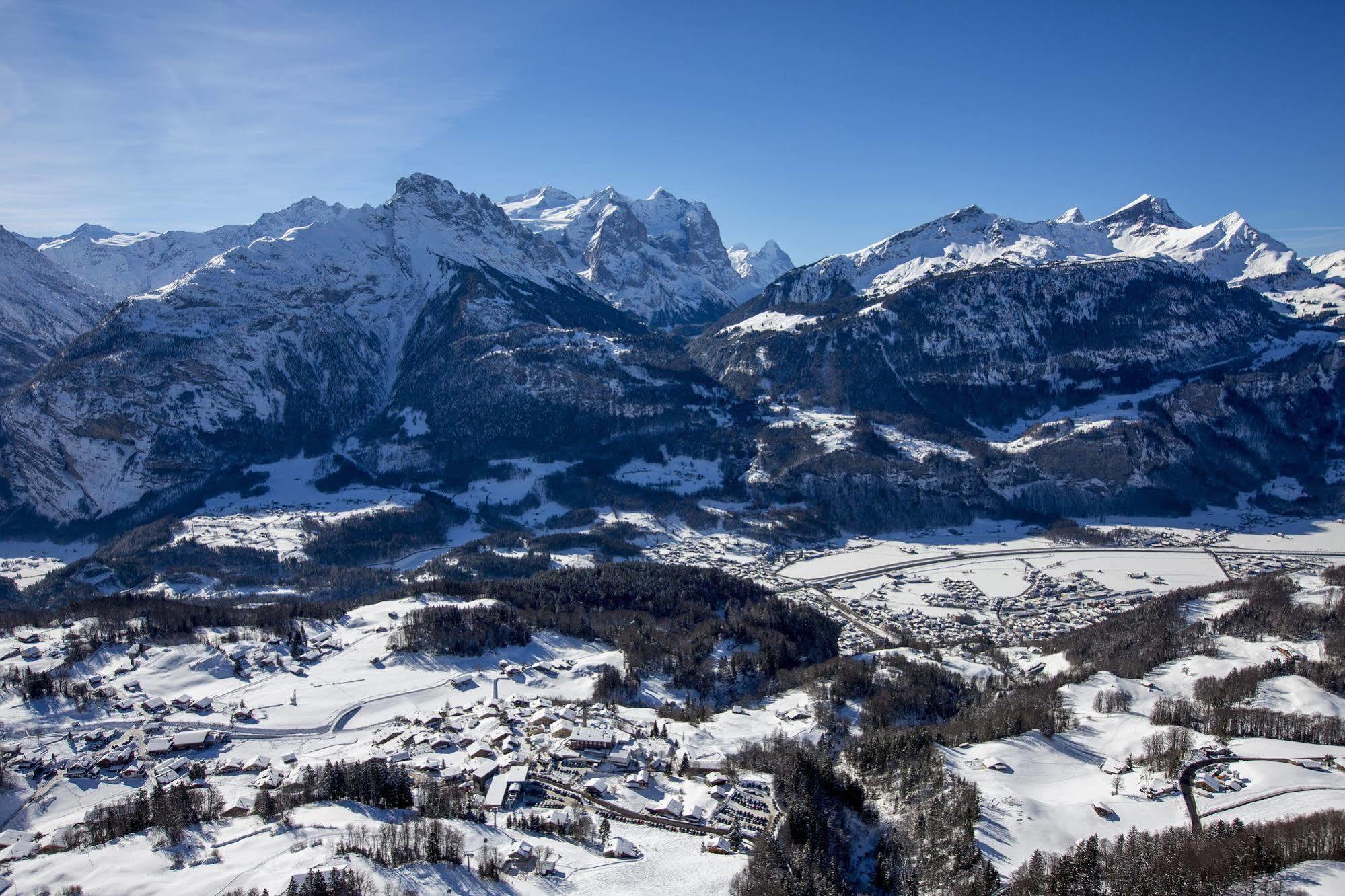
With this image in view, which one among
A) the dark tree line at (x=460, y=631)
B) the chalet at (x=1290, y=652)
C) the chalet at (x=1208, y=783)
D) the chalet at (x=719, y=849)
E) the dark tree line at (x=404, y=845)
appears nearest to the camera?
the dark tree line at (x=404, y=845)

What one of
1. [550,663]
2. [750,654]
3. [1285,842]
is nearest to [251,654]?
[550,663]

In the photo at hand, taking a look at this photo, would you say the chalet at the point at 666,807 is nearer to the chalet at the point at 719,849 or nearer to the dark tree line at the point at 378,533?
the chalet at the point at 719,849

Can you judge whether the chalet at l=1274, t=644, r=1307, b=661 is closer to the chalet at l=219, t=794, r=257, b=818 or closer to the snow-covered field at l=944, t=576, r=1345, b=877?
the snow-covered field at l=944, t=576, r=1345, b=877

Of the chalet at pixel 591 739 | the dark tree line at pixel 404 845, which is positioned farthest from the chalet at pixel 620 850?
the chalet at pixel 591 739

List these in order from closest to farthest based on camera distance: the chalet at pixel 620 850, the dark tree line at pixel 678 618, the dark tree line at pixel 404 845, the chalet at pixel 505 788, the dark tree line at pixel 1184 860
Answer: the dark tree line at pixel 1184 860, the dark tree line at pixel 404 845, the chalet at pixel 620 850, the chalet at pixel 505 788, the dark tree line at pixel 678 618

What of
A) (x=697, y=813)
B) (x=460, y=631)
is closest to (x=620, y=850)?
(x=697, y=813)

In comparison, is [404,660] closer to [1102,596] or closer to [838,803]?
[838,803]

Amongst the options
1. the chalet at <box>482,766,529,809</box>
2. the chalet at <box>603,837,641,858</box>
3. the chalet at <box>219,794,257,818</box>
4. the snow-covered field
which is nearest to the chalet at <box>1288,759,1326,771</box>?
the snow-covered field

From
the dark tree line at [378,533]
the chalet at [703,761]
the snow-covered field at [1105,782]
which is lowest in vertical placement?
the snow-covered field at [1105,782]
